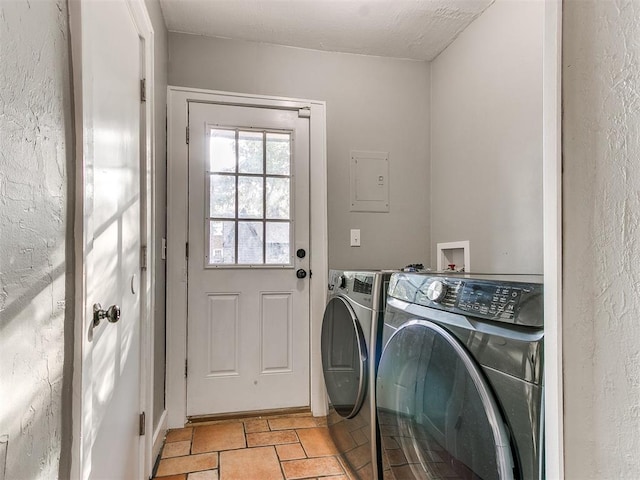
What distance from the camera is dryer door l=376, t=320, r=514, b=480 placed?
2.69 feet

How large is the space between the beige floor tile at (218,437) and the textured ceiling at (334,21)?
7.65 ft

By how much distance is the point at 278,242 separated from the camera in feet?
7.63

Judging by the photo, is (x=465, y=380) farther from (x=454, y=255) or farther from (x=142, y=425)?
(x=454, y=255)

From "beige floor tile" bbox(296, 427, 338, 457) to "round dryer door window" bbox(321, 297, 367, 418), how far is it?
234 mm

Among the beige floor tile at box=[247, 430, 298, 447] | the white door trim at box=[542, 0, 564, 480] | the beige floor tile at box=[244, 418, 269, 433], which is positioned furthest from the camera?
the beige floor tile at box=[244, 418, 269, 433]

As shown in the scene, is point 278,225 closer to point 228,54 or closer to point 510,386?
point 228,54

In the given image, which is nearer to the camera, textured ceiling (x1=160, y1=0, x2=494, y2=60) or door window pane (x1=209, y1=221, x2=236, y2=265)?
textured ceiling (x1=160, y1=0, x2=494, y2=60)

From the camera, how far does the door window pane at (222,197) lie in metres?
2.25

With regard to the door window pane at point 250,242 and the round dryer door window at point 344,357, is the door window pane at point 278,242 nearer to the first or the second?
the door window pane at point 250,242

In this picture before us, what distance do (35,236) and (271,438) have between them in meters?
1.75

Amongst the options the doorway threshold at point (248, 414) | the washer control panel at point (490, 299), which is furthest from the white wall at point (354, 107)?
the washer control panel at point (490, 299)

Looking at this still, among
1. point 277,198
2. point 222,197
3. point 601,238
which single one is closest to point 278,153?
point 277,198

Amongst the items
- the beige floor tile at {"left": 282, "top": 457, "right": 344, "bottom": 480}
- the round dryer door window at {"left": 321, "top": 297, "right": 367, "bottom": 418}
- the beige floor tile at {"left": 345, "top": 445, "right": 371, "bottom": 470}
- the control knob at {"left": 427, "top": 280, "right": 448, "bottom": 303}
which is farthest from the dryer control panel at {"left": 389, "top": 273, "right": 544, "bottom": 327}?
the beige floor tile at {"left": 282, "top": 457, "right": 344, "bottom": 480}

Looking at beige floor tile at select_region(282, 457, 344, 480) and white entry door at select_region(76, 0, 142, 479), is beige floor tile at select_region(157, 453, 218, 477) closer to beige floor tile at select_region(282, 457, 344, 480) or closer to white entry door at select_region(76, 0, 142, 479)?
white entry door at select_region(76, 0, 142, 479)
